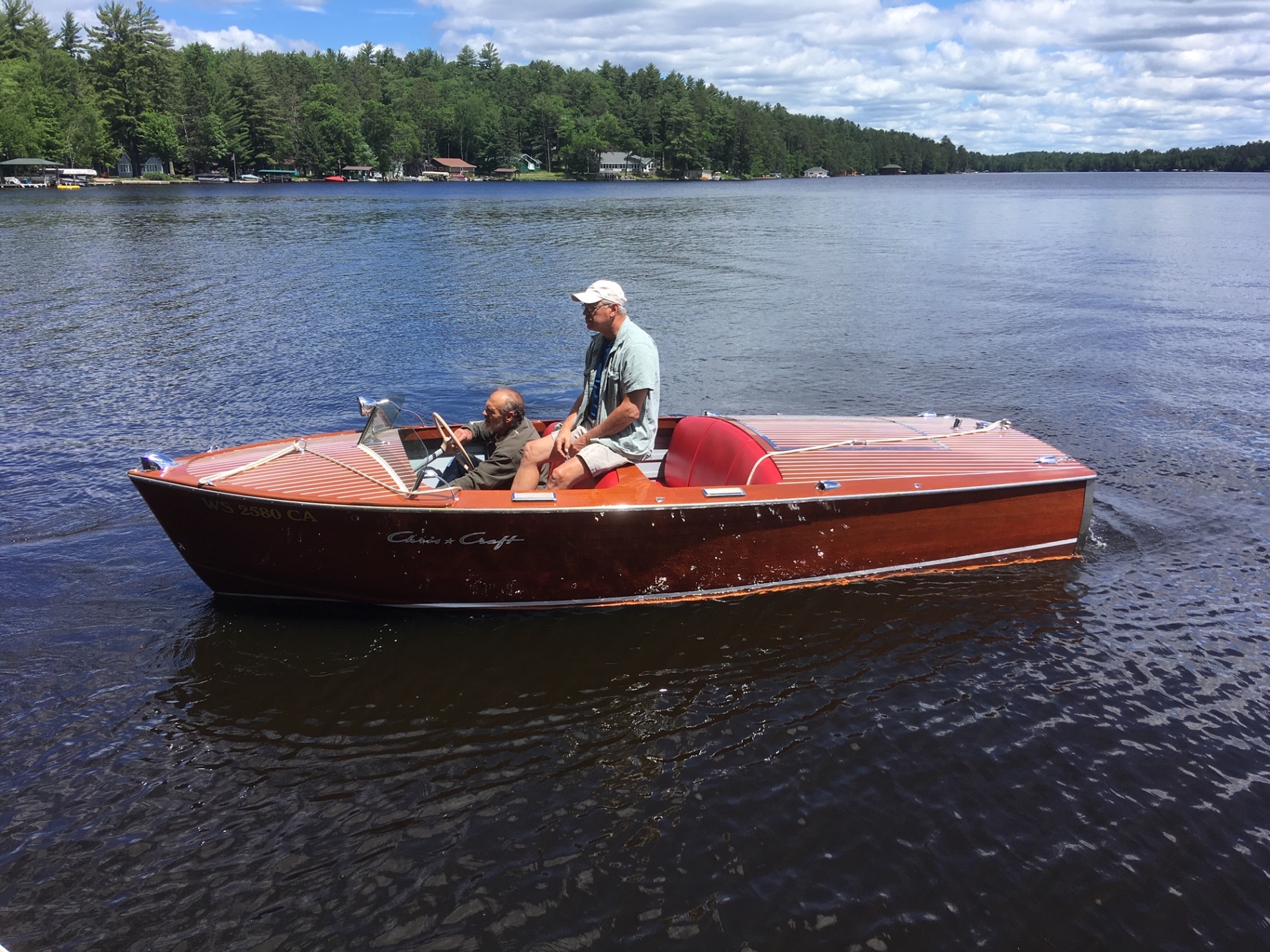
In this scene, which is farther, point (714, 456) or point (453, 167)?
point (453, 167)

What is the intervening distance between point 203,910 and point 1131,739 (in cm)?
581

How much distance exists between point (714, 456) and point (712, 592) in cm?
122

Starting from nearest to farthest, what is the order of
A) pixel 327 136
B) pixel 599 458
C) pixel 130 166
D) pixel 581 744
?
pixel 581 744
pixel 599 458
pixel 130 166
pixel 327 136

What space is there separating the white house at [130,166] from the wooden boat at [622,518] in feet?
369

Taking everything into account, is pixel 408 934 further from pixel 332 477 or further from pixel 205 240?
pixel 205 240

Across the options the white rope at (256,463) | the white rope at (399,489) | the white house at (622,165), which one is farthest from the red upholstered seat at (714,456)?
the white house at (622,165)

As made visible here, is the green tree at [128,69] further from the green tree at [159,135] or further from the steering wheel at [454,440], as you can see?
the steering wheel at [454,440]

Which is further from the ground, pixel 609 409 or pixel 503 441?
pixel 609 409

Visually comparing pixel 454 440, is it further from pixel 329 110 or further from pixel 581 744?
pixel 329 110

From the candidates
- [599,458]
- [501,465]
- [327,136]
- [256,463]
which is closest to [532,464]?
[501,465]

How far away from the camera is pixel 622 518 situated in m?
6.95

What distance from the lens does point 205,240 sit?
36250 millimetres

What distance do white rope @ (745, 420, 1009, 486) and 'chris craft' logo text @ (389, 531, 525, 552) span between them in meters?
2.10

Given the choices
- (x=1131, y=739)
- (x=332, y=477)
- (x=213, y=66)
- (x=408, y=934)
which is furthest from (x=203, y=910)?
(x=213, y=66)
